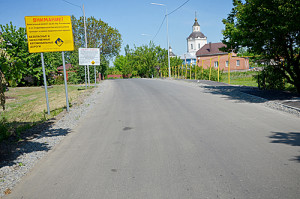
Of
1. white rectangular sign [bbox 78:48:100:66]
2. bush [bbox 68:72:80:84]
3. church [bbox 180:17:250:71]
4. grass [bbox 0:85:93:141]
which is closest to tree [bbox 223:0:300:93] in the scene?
church [bbox 180:17:250:71]

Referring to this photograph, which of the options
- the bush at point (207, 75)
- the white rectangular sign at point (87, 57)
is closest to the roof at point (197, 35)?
the bush at point (207, 75)

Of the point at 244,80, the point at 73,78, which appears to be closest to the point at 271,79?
the point at 244,80

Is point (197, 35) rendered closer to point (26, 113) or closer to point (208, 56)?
point (208, 56)

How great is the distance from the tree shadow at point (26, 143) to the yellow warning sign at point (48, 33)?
3.89 m

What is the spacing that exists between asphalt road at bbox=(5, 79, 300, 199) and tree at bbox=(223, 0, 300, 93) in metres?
4.35

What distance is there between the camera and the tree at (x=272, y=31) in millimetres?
9844

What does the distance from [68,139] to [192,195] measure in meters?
4.32

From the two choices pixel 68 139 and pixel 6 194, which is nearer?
pixel 6 194

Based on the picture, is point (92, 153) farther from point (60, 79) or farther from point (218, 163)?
point (60, 79)

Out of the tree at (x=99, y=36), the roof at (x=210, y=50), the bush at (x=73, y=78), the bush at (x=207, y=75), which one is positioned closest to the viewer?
the bush at (x=207, y=75)

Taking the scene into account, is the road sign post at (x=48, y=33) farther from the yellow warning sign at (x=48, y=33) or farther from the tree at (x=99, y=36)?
the tree at (x=99, y=36)

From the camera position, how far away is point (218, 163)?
4441mm

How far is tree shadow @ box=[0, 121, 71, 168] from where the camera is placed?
543 centimetres

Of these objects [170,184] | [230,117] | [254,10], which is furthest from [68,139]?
[254,10]
